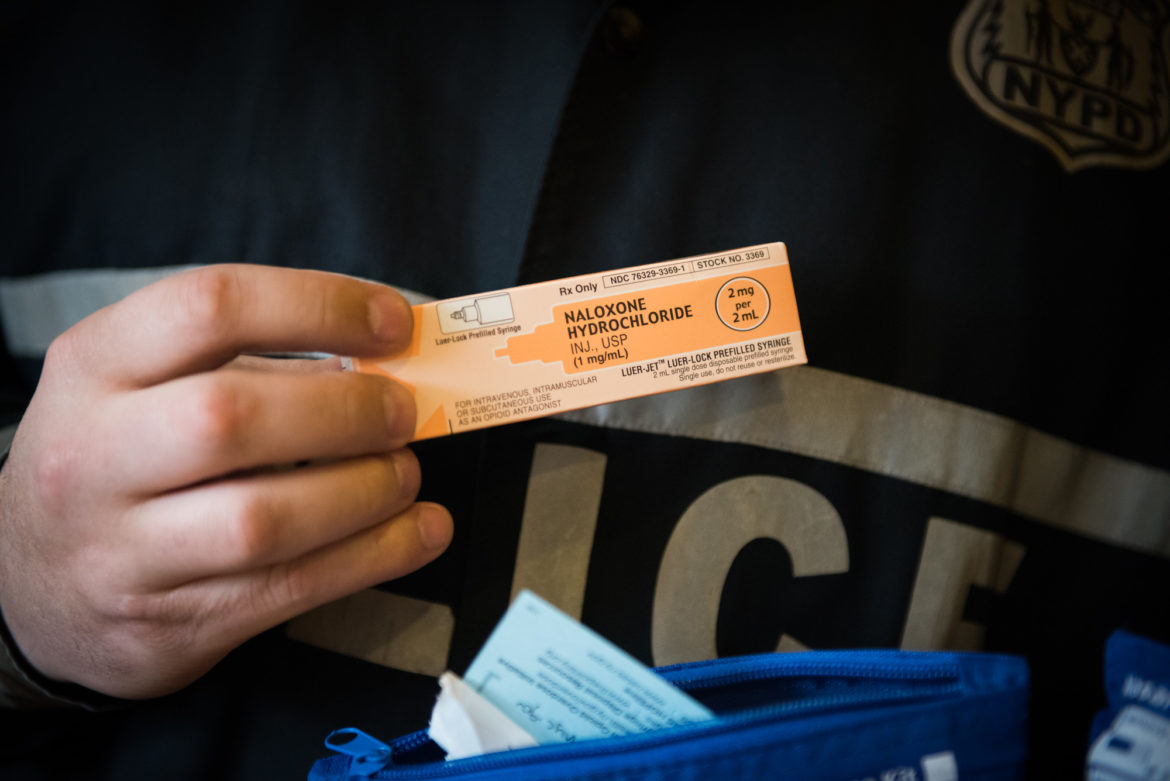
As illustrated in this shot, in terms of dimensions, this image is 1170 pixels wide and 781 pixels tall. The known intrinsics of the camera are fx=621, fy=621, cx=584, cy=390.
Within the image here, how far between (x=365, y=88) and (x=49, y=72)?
0.39 metres

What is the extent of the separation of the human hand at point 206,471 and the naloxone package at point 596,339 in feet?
0.12

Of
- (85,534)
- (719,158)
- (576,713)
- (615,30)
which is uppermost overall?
(615,30)

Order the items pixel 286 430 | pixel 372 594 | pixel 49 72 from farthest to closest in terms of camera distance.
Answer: pixel 49 72, pixel 372 594, pixel 286 430

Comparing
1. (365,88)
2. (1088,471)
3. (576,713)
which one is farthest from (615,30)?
(1088,471)

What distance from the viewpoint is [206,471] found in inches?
16.3

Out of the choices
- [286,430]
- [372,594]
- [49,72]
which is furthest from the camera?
[49,72]

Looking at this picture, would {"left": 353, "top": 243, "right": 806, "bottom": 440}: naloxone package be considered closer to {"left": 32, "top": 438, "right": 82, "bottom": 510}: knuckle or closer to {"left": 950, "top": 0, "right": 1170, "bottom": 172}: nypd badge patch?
{"left": 32, "top": 438, "right": 82, "bottom": 510}: knuckle

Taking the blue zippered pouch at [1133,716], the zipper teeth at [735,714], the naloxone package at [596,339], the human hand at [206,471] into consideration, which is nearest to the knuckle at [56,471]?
the human hand at [206,471]

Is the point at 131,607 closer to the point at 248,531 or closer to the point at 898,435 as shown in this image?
the point at 248,531

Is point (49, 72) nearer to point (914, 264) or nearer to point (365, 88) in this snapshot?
point (365, 88)

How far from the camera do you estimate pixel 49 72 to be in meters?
0.71

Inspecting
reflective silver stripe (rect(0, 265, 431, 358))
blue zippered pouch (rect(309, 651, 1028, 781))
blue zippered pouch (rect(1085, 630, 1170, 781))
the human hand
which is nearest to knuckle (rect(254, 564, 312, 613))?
the human hand

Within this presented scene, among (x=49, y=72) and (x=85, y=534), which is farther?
(x=49, y=72)

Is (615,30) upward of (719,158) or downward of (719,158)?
upward
